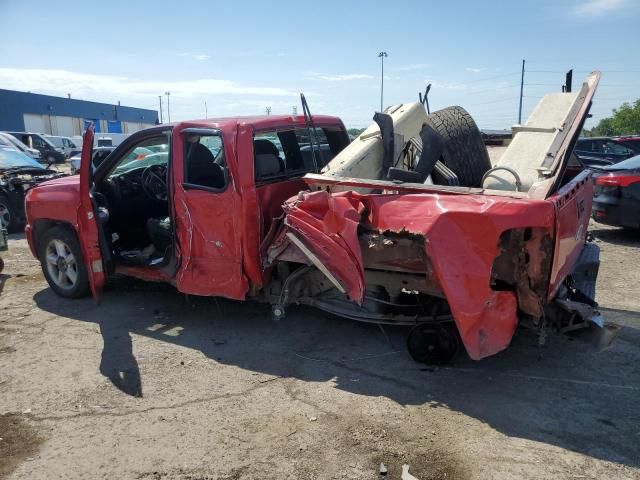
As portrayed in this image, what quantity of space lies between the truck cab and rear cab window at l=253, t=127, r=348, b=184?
0.04 ft

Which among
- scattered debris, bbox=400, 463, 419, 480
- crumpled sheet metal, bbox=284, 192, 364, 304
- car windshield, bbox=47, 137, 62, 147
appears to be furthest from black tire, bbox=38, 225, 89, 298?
car windshield, bbox=47, 137, 62, 147

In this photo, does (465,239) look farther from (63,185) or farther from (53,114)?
(53,114)

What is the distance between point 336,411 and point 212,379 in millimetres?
1081

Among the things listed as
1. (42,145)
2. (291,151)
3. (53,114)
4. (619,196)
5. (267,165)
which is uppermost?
(53,114)

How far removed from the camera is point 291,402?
12.2 ft

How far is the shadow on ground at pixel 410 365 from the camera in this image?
3.41m

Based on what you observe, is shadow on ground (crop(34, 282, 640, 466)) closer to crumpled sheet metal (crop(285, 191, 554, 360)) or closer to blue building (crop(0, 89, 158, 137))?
crumpled sheet metal (crop(285, 191, 554, 360))

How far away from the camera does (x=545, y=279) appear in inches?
142

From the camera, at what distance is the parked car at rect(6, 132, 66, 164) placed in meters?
27.5

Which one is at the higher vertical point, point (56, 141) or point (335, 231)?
point (56, 141)

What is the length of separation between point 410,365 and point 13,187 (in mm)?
8737

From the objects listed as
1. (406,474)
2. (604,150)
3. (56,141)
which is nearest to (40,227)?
A: (406,474)

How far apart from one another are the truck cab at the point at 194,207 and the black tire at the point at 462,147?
128 cm

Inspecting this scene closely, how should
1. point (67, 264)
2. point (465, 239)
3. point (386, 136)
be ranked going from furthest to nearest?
point (67, 264) → point (386, 136) → point (465, 239)
